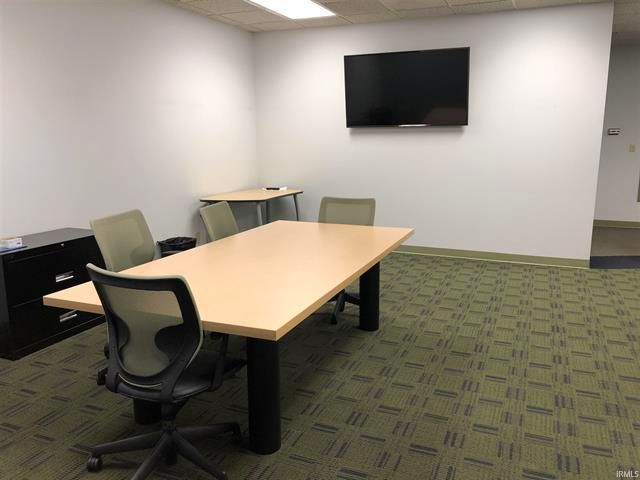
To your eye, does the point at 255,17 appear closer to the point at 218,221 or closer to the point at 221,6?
the point at 221,6

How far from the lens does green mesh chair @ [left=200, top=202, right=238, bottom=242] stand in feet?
12.5

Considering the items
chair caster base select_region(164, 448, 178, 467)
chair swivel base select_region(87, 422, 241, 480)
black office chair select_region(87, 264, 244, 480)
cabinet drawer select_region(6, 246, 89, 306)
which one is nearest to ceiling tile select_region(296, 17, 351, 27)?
cabinet drawer select_region(6, 246, 89, 306)

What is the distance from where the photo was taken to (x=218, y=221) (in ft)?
13.0

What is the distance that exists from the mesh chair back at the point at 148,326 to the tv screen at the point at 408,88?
15.2 feet

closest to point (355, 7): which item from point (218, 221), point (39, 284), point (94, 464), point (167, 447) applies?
point (218, 221)

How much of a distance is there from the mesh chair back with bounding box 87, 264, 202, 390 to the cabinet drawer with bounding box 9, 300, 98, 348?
69.2 inches

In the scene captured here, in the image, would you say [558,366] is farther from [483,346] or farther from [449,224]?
[449,224]

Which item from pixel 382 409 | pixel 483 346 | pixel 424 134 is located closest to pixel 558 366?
pixel 483 346

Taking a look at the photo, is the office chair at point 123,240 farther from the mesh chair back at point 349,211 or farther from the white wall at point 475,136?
the white wall at point 475,136

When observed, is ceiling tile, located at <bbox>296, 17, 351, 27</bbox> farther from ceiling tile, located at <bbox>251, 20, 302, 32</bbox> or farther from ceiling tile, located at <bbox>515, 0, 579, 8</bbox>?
ceiling tile, located at <bbox>515, 0, 579, 8</bbox>

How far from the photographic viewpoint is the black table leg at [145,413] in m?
2.68

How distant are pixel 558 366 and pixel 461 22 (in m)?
3.96

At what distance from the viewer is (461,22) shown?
562 cm

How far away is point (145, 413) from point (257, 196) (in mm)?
3583
